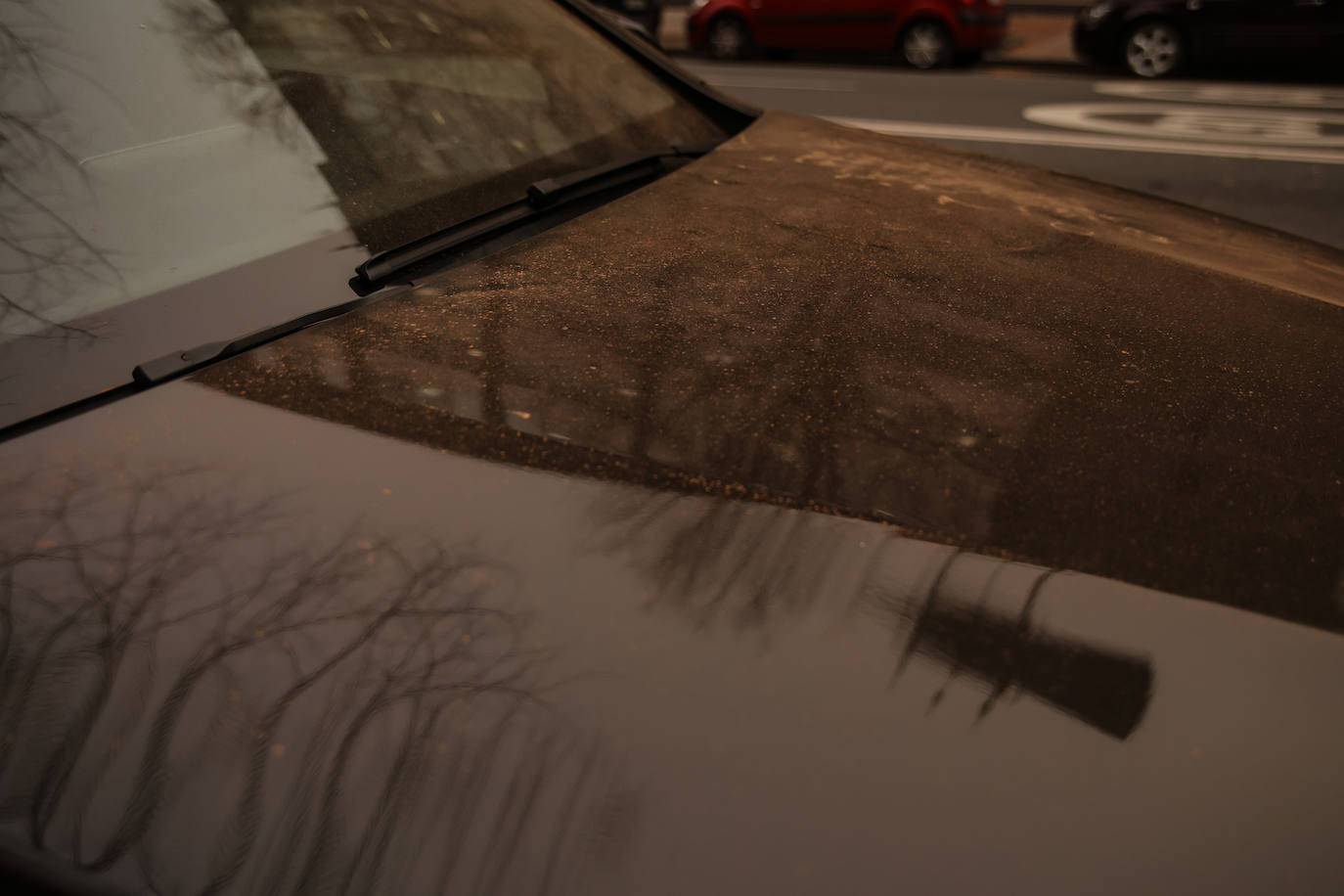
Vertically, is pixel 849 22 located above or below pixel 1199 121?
above

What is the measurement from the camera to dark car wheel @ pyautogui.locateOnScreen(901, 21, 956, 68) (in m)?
10.6

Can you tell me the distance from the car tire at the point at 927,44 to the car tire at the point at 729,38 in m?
1.83

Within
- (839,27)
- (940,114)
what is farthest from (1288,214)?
(839,27)

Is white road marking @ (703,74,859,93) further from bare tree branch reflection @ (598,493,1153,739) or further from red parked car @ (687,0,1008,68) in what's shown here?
bare tree branch reflection @ (598,493,1153,739)

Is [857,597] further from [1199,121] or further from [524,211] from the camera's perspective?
[1199,121]

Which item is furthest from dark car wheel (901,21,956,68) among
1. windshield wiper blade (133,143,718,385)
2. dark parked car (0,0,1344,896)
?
dark parked car (0,0,1344,896)

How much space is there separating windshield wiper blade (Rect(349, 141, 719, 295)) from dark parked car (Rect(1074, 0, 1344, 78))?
378 inches

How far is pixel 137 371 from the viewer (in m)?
1.08

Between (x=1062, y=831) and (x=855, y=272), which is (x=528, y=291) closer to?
(x=855, y=272)

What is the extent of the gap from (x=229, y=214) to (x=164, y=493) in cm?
50

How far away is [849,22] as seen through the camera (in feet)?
35.9

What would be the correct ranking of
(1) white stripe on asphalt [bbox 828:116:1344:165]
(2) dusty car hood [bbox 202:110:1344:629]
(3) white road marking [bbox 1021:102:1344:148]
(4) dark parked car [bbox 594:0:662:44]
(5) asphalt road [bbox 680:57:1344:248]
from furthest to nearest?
(4) dark parked car [bbox 594:0:662:44]
(3) white road marking [bbox 1021:102:1344:148]
(1) white stripe on asphalt [bbox 828:116:1344:165]
(5) asphalt road [bbox 680:57:1344:248]
(2) dusty car hood [bbox 202:110:1344:629]

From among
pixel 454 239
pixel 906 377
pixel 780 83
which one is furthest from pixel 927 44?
pixel 906 377

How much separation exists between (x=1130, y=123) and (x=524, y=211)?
7.41 meters
